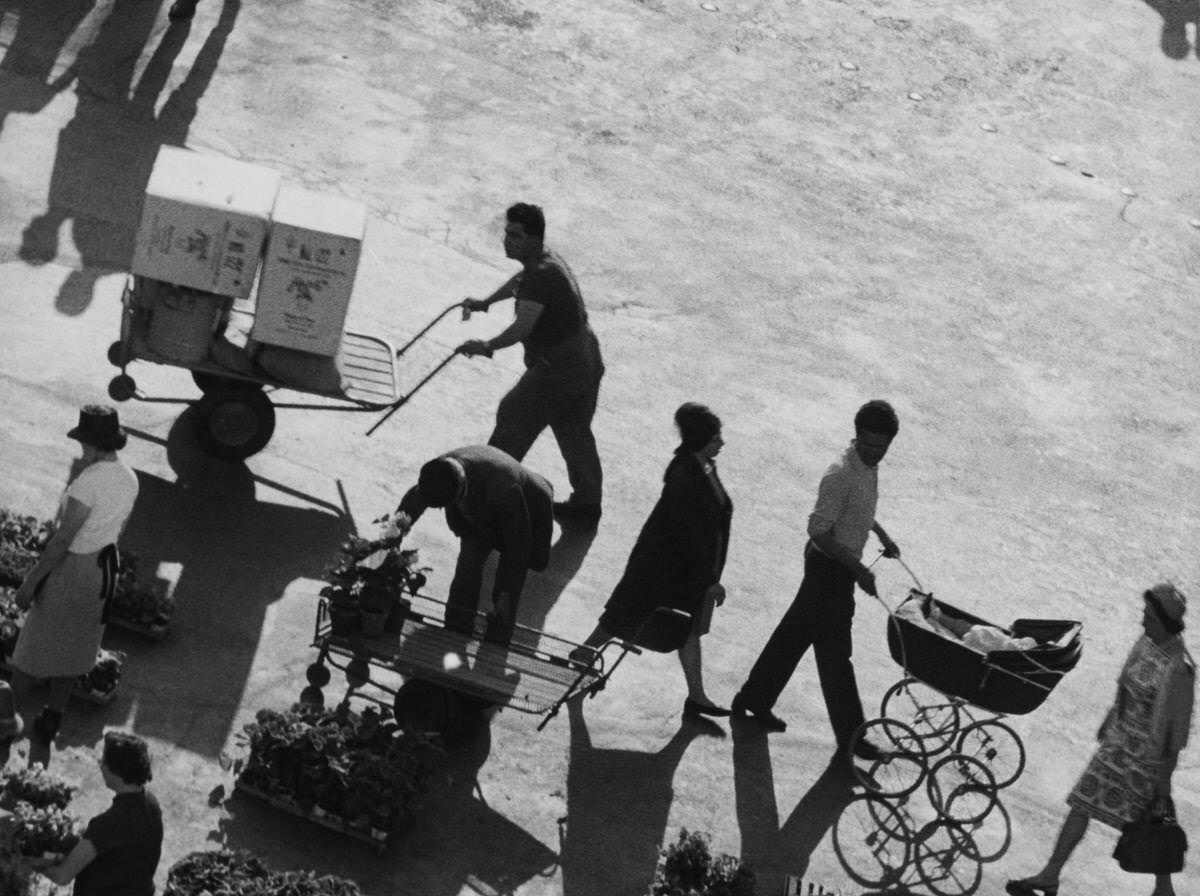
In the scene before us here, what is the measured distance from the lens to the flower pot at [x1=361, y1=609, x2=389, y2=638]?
9672 mm

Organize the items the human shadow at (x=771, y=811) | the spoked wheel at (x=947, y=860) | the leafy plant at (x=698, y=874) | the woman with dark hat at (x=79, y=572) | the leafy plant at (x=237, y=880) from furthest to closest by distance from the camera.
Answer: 1. the spoked wheel at (x=947, y=860)
2. the human shadow at (x=771, y=811)
3. the leafy plant at (x=698, y=874)
4. the woman with dark hat at (x=79, y=572)
5. the leafy plant at (x=237, y=880)

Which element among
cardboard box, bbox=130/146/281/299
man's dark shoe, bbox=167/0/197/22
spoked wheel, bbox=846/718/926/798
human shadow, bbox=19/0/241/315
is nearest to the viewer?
spoked wheel, bbox=846/718/926/798

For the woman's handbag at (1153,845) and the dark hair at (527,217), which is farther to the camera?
the dark hair at (527,217)

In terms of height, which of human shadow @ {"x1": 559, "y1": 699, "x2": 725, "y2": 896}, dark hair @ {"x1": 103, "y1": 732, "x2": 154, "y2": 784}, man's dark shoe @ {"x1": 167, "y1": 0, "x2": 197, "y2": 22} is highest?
dark hair @ {"x1": 103, "y1": 732, "x2": 154, "y2": 784}

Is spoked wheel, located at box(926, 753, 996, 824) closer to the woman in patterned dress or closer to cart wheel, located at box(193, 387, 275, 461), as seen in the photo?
the woman in patterned dress

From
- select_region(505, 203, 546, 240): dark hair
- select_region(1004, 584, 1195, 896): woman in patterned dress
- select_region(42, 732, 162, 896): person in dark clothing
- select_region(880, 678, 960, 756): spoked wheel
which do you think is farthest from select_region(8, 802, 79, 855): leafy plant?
select_region(505, 203, 546, 240): dark hair

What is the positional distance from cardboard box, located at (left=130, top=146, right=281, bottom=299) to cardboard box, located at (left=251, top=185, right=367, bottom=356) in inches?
4.2

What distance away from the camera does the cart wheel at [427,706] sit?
9797 millimetres

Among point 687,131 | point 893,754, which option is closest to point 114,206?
point 687,131

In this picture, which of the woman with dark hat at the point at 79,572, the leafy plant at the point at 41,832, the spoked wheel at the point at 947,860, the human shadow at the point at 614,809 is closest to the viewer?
Answer: the leafy plant at the point at 41,832

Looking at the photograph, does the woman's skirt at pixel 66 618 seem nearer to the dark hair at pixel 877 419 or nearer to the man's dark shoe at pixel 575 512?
the dark hair at pixel 877 419

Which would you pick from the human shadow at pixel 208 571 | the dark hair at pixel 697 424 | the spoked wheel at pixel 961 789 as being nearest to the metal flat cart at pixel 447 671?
the human shadow at pixel 208 571

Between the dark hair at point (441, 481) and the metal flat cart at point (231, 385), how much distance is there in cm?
212

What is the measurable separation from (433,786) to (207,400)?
11.0 ft
